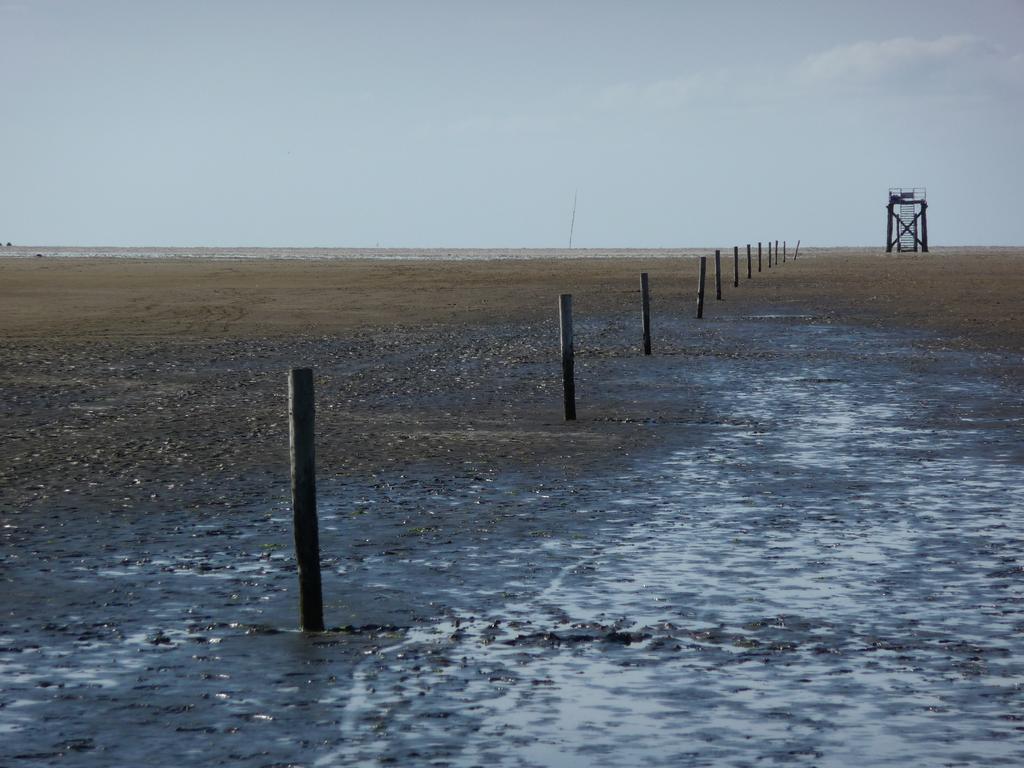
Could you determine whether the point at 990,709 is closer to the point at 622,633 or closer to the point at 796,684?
the point at 796,684

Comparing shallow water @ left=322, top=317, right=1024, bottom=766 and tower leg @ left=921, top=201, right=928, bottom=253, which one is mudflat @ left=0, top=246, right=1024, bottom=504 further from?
tower leg @ left=921, top=201, right=928, bottom=253

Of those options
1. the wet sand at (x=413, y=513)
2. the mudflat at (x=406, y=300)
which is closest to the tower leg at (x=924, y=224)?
the mudflat at (x=406, y=300)

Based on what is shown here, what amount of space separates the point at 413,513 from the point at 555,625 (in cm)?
382

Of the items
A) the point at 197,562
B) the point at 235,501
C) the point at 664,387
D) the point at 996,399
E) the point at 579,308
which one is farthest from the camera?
the point at 579,308

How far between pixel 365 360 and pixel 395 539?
15.8 m

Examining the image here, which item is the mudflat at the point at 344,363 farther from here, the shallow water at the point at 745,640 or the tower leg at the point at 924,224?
the tower leg at the point at 924,224

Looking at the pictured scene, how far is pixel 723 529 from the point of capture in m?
10.8

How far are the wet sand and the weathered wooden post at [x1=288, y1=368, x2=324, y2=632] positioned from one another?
24 cm

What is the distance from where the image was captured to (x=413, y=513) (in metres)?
11.6

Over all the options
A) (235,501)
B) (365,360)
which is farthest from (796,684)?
(365,360)

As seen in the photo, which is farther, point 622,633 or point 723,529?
point 723,529

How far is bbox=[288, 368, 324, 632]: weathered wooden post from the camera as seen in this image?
7957 mm

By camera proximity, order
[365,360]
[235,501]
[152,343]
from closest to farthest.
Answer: [235,501]
[365,360]
[152,343]

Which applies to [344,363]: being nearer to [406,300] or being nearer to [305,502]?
[305,502]
